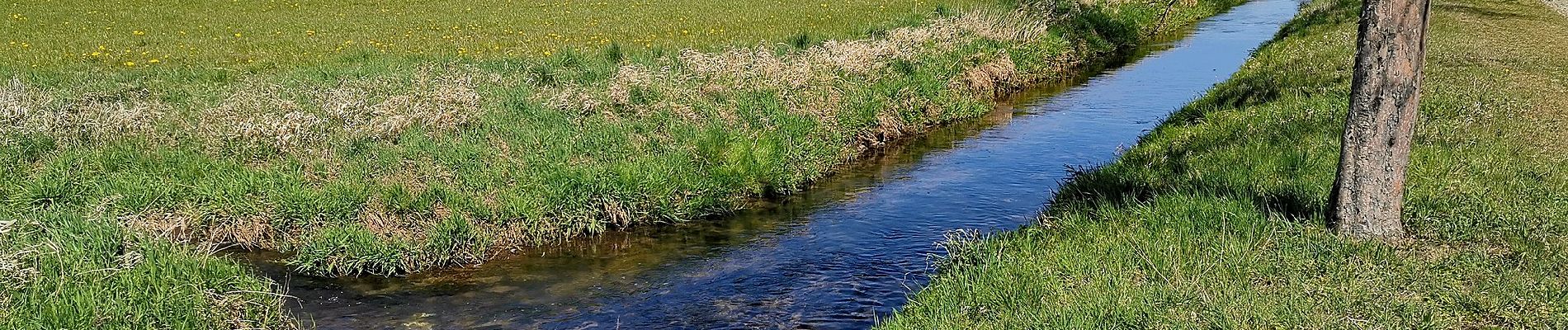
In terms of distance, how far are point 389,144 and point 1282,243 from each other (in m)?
7.16

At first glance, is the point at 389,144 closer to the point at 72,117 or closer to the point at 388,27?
the point at 72,117

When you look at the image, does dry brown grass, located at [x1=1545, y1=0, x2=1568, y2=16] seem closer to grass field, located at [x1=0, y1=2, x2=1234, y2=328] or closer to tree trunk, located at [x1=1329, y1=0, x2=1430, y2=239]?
grass field, located at [x1=0, y1=2, x2=1234, y2=328]

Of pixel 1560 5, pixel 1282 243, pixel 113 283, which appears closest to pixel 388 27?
pixel 113 283

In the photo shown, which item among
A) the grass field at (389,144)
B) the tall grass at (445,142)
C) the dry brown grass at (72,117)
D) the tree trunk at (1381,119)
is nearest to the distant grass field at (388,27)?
the grass field at (389,144)

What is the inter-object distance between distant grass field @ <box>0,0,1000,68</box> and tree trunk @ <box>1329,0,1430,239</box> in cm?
1096

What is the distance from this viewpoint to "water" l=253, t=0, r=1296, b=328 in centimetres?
781

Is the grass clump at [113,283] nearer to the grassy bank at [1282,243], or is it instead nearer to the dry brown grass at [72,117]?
the dry brown grass at [72,117]

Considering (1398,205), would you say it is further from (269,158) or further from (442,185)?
(269,158)

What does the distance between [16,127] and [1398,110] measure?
1051cm

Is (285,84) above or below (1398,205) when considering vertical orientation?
above

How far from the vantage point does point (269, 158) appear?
1016 cm

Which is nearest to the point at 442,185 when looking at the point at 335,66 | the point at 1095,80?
the point at 335,66

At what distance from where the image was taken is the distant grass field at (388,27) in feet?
57.0

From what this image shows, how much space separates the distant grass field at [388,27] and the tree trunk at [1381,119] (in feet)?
36.0
